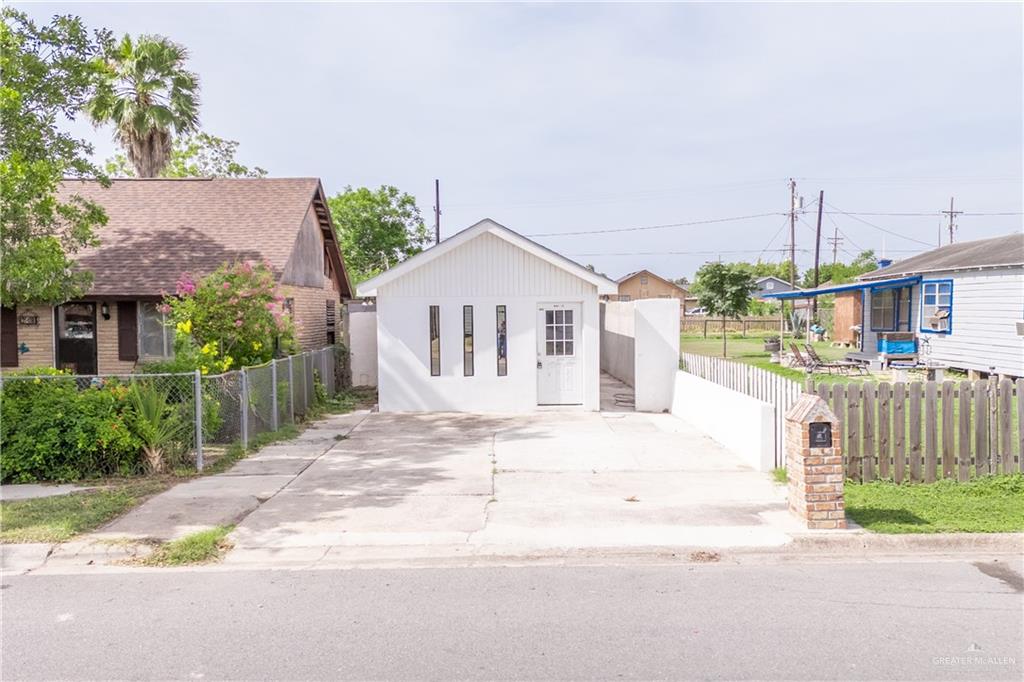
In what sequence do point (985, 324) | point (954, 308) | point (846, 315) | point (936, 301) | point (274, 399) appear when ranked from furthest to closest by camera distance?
point (846, 315) → point (936, 301) → point (954, 308) → point (985, 324) → point (274, 399)

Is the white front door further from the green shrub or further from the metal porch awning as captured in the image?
the metal porch awning

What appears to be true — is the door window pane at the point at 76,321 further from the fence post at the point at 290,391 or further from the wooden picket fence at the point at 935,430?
the wooden picket fence at the point at 935,430

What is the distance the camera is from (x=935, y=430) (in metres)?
8.73

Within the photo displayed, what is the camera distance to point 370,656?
4.87m

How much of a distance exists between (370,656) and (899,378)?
20.0 meters

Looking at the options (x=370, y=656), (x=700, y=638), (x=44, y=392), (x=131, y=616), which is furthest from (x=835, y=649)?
(x=44, y=392)

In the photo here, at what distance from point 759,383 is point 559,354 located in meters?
5.82

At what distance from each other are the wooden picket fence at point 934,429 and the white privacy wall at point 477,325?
299 inches

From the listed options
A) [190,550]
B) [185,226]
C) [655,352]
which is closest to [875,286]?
[655,352]

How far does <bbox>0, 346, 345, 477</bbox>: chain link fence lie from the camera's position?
31.9 ft

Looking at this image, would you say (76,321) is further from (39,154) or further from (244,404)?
(244,404)

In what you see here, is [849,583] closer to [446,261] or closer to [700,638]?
[700,638]

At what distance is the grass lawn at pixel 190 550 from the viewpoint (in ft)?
22.3

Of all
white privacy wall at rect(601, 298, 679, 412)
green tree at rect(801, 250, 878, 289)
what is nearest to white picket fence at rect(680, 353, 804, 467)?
white privacy wall at rect(601, 298, 679, 412)
